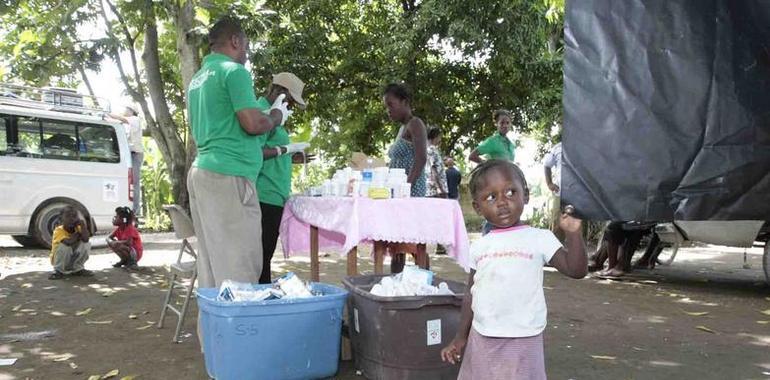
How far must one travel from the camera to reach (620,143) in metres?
2.23

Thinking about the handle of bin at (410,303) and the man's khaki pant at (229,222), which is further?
the man's khaki pant at (229,222)

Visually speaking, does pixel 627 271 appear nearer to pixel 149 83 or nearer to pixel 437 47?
pixel 437 47

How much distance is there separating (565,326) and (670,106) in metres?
3.07

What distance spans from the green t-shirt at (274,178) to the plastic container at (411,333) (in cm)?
105

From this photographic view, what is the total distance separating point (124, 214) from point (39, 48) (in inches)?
262

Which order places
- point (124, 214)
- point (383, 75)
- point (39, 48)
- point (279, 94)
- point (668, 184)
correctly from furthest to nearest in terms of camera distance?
point (383, 75) < point (39, 48) < point (124, 214) < point (279, 94) < point (668, 184)

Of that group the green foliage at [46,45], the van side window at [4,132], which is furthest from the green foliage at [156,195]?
the van side window at [4,132]

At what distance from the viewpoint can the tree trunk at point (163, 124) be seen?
42.1 feet

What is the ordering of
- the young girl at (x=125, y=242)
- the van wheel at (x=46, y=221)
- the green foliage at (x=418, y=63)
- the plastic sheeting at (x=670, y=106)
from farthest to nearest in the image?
the green foliage at (x=418, y=63) → the van wheel at (x=46, y=221) → the young girl at (x=125, y=242) → the plastic sheeting at (x=670, y=106)

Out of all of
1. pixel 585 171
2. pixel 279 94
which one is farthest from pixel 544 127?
pixel 585 171

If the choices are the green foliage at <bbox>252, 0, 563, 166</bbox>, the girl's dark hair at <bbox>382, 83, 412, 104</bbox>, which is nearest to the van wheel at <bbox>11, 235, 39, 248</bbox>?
the green foliage at <bbox>252, 0, 563, 166</bbox>

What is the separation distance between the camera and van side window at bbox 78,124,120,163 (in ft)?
35.1

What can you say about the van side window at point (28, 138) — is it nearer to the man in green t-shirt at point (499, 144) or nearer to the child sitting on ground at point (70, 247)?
the child sitting on ground at point (70, 247)

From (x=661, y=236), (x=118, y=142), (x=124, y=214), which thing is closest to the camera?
(x=661, y=236)
